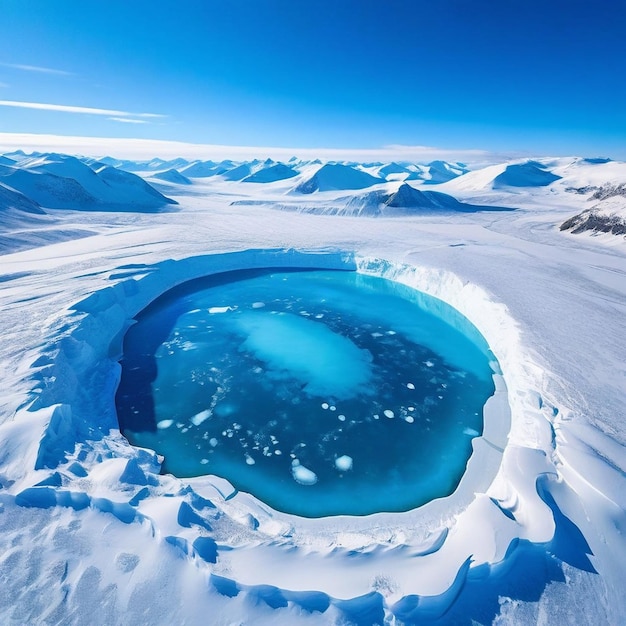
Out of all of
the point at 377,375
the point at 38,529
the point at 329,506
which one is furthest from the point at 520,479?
the point at 38,529

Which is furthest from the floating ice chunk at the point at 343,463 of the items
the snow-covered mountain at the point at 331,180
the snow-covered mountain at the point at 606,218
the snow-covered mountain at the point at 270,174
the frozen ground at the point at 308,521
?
the snow-covered mountain at the point at 270,174

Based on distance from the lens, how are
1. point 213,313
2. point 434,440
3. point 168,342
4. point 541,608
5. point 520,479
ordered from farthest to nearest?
1. point 213,313
2. point 168,342
3. point 434,440
4. point 520,479
5. point 541,608

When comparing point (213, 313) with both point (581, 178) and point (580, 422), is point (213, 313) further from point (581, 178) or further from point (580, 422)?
point (581, 178)

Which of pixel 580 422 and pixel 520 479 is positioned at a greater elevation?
pixel 580 422

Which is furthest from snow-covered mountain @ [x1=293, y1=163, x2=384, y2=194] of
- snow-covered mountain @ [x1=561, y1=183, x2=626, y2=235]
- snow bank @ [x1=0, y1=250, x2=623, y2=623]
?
snow bank @ [x1=0, y1=250, x2=623, y2=623]

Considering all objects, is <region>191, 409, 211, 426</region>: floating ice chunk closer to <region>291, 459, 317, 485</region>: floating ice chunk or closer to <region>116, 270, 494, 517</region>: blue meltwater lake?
<region>116, 270, 494, 517</region>: blue meltwater lake

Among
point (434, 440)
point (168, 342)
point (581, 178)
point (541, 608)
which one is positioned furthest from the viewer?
point (581, 178)
